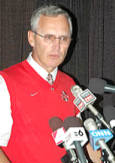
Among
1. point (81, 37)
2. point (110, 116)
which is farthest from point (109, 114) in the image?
point (81, 37)

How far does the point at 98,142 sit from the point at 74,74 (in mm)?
1778

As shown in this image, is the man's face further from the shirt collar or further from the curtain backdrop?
the curtain backdrop

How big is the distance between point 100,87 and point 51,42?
64 cm

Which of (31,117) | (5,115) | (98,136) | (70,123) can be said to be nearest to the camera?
(98,136)

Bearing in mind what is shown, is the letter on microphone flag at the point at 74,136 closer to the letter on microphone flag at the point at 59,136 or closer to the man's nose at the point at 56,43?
the letter on microphone flag at the point at 59,136

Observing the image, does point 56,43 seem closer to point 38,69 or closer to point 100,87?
point 38,69

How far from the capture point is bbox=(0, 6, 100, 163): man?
143cm

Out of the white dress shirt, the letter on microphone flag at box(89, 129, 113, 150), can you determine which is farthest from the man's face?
the letter on microphone flag at box(89, 129, 113, 150)

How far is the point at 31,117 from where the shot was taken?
146 cm

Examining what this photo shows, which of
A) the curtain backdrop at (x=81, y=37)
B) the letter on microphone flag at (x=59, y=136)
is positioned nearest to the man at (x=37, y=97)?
the letter on microphone flag at (x=59, y=136)

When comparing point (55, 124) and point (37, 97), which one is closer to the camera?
point (55, 124)

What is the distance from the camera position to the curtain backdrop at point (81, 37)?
7.68ft

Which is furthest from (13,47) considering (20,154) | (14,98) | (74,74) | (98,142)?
(98,142)

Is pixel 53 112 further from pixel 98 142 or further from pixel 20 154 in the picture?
pixel 98 142
